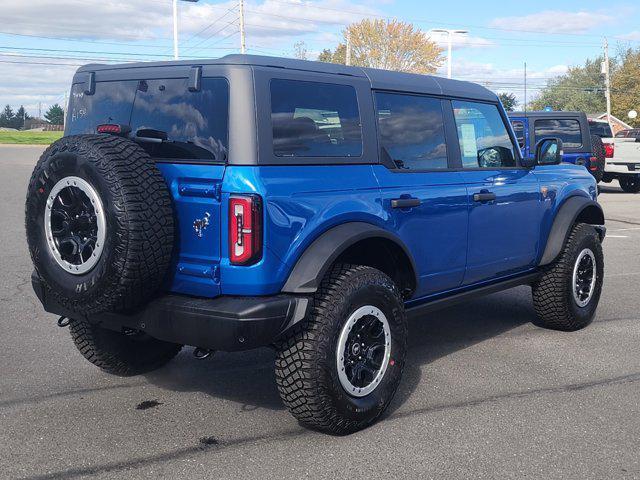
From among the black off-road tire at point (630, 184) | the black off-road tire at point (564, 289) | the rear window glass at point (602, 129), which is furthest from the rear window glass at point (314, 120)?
the rear window glass at point (602, 129)

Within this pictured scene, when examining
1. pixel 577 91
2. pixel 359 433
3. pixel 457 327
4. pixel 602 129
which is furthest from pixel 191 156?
pixel 577 91

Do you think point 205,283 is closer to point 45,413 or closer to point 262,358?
point 45,413

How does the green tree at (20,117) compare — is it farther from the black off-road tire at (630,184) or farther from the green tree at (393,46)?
the black off-road tire at (630,184)

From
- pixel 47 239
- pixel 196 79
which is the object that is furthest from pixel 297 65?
pixel 47 239

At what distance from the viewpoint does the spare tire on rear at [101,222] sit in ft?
12.0

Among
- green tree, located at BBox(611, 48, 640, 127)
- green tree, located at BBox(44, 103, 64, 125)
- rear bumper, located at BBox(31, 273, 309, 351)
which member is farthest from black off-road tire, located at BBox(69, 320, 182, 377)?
green tree, located at BBox(44, 103, 64, 125)

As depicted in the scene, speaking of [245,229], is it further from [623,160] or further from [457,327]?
[623,160]

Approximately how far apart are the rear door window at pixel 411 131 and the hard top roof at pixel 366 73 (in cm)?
7

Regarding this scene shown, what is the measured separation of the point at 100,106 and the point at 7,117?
15693 centimetres

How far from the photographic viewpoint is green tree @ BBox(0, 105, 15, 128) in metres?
145

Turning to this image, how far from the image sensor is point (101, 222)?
371 cm

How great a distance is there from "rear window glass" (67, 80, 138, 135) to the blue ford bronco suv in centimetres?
1

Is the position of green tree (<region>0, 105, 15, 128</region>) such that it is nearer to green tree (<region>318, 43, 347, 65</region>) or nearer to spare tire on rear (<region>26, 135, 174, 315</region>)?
green tree (<region>318, 43, 347, 65</region>)

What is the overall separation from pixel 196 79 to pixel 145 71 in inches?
20.6
